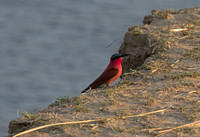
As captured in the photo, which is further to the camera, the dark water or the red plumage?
the dark water

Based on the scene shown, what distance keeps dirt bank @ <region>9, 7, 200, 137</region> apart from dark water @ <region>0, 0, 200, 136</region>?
86.2 inches

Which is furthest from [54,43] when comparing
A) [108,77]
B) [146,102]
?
[146,102]

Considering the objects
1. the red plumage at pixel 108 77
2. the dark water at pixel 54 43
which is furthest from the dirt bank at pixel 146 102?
the dark water at pixel 54 43

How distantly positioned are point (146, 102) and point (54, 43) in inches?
280

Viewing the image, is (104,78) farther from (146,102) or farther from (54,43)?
(54,43)

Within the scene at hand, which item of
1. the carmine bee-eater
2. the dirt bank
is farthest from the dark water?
the carmine bee-eater

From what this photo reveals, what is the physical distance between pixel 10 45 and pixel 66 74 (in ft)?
5.77

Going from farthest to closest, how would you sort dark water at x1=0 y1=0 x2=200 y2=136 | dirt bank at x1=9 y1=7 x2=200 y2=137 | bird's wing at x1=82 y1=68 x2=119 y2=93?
dark water at x1=0 y1=0 x2=200 y2=136
bird's wing at x1=82 y1=68 x2=119 y2=93
dirt bank at x1=9 y1=7 x2=200 y2=137

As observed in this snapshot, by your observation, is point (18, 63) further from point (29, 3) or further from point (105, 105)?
point (105, 105)

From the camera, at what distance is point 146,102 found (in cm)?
579

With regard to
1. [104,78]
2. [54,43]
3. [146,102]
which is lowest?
[146,102]

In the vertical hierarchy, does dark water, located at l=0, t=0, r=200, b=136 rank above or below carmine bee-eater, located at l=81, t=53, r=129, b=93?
above

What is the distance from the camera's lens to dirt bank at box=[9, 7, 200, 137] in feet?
16.9

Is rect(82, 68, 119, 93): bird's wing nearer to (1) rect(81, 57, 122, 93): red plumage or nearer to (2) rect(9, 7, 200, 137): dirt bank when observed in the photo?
(1) rect(81, 57, 122, 93): red plumage
